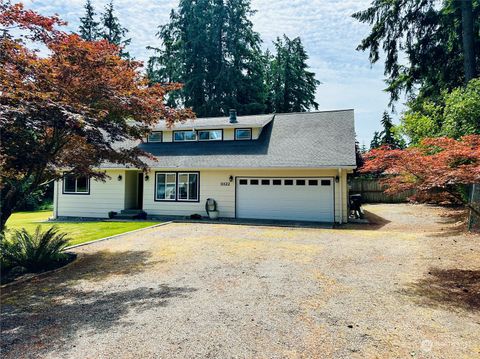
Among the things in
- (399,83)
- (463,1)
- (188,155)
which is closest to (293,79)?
(399,83)

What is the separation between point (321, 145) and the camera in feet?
48.3

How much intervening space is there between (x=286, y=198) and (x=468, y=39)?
12106 mm

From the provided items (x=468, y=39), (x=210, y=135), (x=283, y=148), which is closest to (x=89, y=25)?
(x=210, y=135)

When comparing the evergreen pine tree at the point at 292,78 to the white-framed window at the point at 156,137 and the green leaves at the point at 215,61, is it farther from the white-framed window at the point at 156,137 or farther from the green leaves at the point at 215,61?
the white-framed window at the point at 156,137

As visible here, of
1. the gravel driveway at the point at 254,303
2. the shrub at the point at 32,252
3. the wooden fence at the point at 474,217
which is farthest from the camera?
the wooden fence at the point at 474,217

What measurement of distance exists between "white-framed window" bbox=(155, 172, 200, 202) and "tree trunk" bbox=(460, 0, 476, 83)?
47.7 feet

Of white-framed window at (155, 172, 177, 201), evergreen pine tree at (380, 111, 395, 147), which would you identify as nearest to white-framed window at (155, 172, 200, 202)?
white-framed window at (155, 172, 177, 201)

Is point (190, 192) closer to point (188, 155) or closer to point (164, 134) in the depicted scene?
point (188, 155)

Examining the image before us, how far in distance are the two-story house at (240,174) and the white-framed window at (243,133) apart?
55 millimetres

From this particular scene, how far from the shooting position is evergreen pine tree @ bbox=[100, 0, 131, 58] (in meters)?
34.2

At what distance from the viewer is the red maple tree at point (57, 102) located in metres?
5.06

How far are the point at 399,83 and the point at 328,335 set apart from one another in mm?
19619

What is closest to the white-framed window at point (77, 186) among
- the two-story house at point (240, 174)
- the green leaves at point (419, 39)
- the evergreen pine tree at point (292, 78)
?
the two-story house at point (240, 174)

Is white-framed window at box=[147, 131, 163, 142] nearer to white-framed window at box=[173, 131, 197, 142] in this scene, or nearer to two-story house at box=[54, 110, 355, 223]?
two-story house at box=[54, 110, 355, 223]
